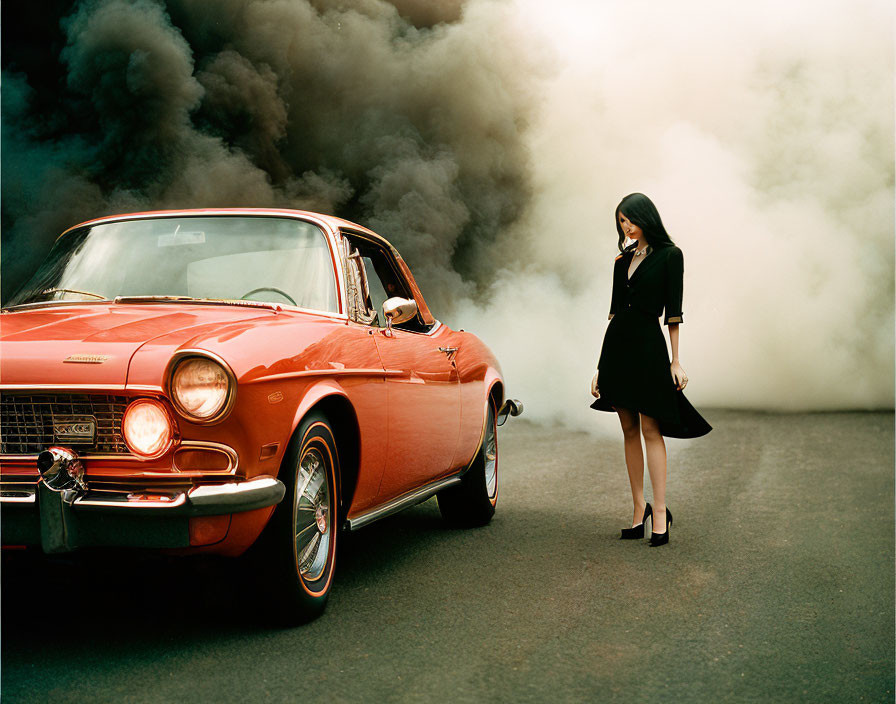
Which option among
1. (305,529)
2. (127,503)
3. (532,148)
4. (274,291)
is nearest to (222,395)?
(127,503)

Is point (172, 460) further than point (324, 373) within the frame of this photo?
No

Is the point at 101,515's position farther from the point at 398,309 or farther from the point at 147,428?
the point at 398,309

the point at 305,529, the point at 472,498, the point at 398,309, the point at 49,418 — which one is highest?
the point at 398,309

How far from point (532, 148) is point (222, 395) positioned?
1736 centimetres

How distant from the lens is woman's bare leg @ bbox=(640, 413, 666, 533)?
497cm

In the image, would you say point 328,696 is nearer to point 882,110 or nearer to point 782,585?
point 782,585

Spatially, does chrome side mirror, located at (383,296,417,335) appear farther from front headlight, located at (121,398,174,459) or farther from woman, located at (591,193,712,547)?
front headlight, located at (121,398,174,459)

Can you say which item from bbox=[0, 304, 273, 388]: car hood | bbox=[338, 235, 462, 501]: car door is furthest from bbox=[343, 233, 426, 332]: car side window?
bbox=[0, 304, 273, 388]: car hood

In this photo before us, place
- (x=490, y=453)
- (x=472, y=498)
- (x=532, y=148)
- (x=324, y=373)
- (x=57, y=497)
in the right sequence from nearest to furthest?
(x=57, y=497), (x=324, y=373), (x=472, y=498), (x=490, y=453), (x=532, y=148)

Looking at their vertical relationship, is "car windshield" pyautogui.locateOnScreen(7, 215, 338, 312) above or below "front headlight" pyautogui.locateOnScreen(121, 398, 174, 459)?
above

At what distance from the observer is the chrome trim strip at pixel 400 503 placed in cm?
384

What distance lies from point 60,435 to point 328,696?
3.52 ft

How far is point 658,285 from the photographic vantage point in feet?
16.4

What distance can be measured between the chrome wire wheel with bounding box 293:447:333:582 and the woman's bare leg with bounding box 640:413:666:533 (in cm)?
192
